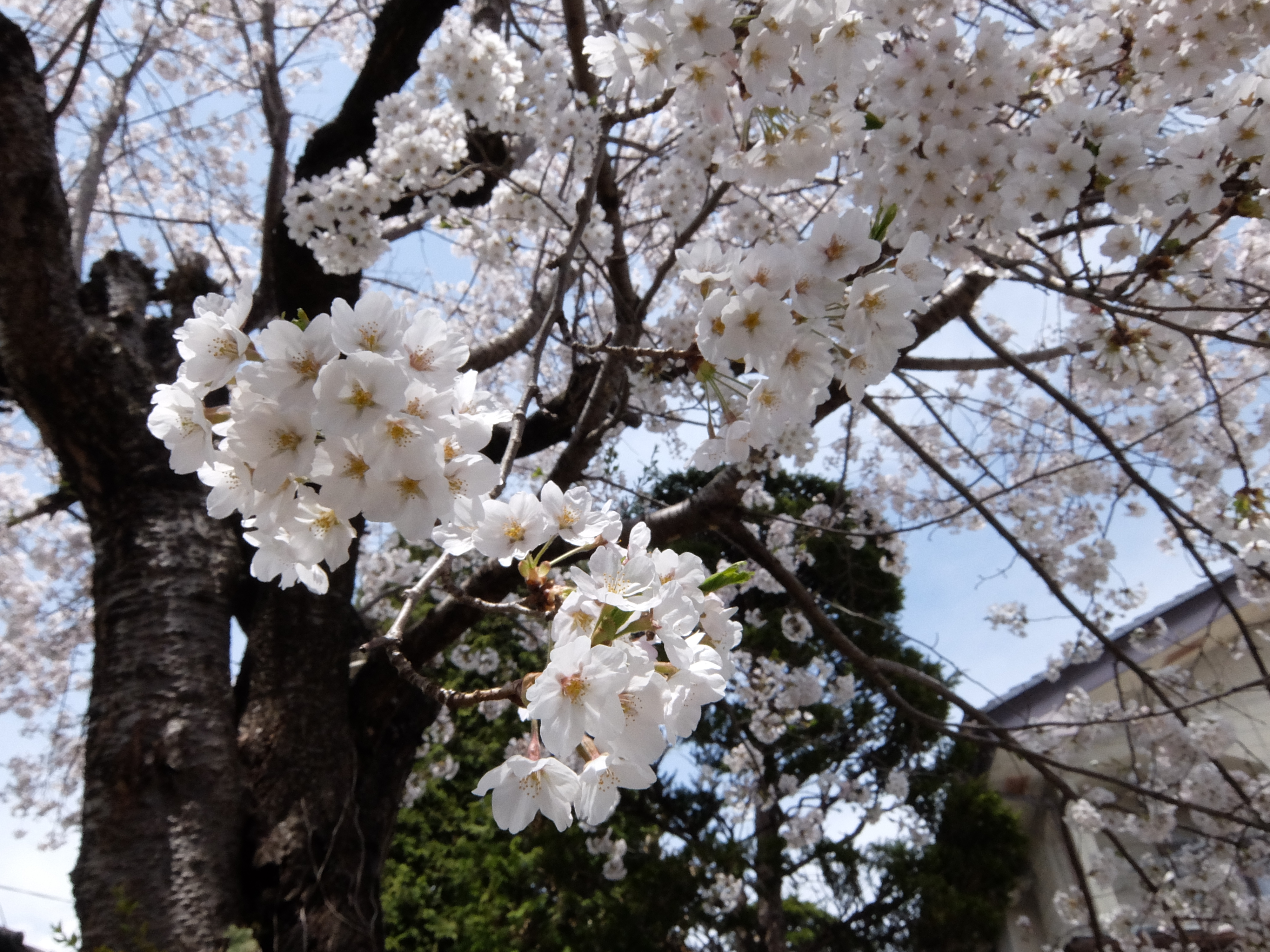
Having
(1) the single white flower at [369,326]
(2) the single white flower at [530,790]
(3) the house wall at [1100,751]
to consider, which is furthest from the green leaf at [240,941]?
(3) the house wall at [1100,751]

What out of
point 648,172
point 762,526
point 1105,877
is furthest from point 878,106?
point 762,526

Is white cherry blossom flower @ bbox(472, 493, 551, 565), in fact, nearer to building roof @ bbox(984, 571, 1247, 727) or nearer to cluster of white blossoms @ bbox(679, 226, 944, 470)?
cluster of white blossoms @ bbox(679, 226, 944, 470)

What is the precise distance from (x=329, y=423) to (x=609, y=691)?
0.39 m

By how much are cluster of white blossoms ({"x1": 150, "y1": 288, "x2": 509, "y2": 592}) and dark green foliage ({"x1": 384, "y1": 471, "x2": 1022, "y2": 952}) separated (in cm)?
439

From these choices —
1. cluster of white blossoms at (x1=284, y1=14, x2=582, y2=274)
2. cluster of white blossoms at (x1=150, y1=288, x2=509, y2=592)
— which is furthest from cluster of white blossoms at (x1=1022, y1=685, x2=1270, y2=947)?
cluster of white blossoms at (x1=284, y1=14, x2=582, y2=274)

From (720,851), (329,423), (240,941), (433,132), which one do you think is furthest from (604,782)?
(720,851)

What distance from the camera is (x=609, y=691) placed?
77 centimetres

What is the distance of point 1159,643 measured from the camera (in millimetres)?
5262

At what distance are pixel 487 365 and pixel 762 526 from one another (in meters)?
Result: 4.84

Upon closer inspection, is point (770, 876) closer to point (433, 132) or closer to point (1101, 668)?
point (1101, 668)

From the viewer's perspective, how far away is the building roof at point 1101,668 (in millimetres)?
5871

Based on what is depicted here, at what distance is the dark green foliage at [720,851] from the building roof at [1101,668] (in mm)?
808

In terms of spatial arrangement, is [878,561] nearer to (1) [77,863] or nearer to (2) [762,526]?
(2) [762,526]

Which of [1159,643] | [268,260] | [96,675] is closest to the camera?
[96,675]
